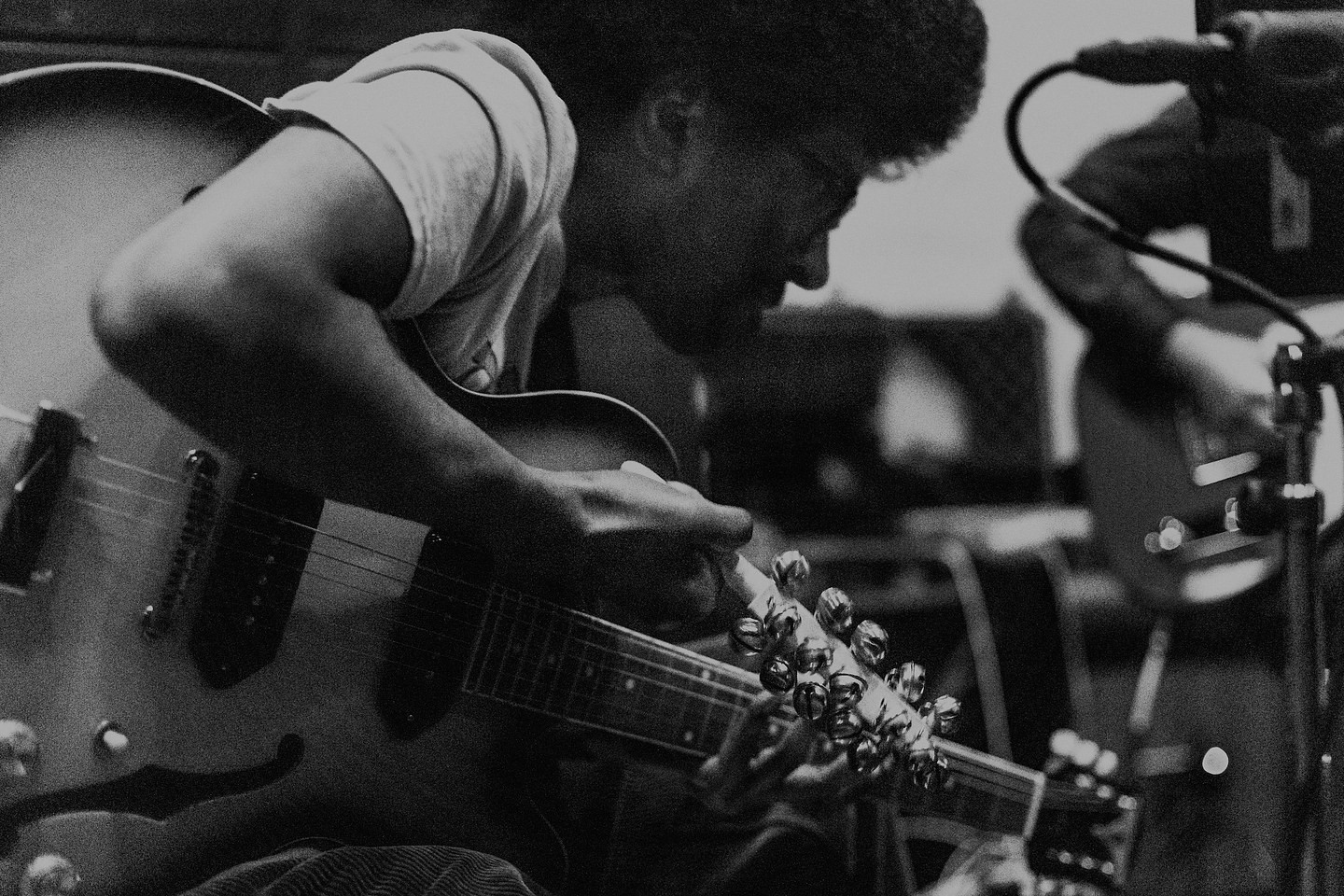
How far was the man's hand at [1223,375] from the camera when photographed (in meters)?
1.82

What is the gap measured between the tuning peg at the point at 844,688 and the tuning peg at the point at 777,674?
0.09 feet

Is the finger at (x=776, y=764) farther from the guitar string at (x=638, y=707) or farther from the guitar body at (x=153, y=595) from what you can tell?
the guitar body at (x=153, y=595)

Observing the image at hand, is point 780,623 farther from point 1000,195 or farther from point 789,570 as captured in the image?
point 1000,195

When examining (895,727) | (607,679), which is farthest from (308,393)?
(895,727)

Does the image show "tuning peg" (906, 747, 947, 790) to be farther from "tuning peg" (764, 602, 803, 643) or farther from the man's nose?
the man's nose

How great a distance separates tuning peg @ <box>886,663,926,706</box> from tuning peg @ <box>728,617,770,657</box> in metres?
0.13

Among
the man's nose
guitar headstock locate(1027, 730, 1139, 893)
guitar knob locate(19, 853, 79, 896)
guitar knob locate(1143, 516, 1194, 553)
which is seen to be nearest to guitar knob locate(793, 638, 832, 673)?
the man's nose

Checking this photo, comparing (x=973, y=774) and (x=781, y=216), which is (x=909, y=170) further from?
(x=973, y=774)

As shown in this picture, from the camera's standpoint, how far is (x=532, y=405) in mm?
939

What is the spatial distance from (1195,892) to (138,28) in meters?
1.22

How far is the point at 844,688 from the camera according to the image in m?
0.94

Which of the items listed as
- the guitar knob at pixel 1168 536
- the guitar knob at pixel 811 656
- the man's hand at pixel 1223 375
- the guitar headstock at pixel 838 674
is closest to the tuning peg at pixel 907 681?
the guitar headstock at pixel 838 674

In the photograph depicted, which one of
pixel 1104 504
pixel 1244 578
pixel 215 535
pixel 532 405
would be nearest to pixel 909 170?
pixel 532 405

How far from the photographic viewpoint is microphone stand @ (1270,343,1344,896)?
3.46ft
